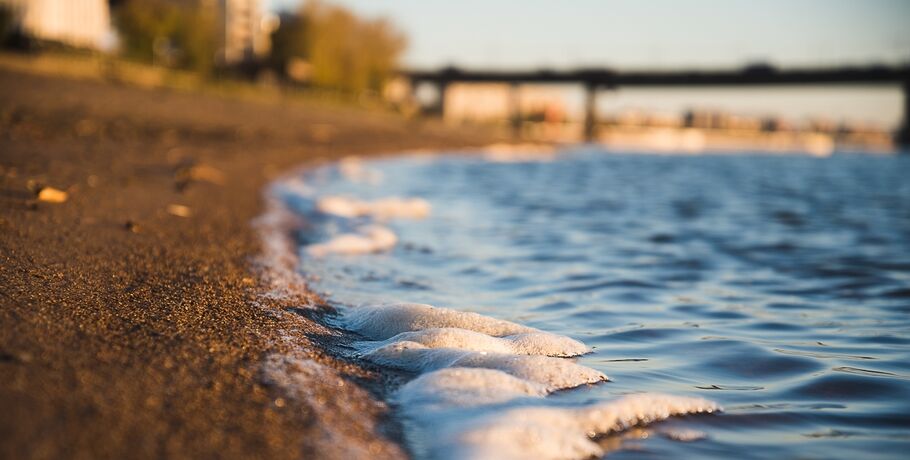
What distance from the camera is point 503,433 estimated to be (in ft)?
8.00

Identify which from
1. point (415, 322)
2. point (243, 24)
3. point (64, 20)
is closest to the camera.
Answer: point (415, 322)

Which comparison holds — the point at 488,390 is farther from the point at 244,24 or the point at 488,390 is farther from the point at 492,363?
the point at 244,24

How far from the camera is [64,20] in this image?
29797 mm

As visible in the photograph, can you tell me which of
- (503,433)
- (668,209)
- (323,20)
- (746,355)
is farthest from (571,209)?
(323,20)

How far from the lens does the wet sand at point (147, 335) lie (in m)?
2.14

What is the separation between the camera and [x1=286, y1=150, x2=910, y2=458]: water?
9.59 ft

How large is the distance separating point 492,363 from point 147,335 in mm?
1408

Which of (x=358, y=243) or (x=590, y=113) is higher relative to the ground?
(x=590, y=113)

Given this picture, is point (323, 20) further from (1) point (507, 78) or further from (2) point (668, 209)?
(2) point (668, 209)

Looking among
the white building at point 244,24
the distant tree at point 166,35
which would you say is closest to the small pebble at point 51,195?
the distant tree at point 166,35

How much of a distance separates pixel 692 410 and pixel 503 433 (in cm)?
91

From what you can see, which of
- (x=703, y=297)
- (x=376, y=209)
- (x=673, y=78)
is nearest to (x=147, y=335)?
(x=703, y=297)

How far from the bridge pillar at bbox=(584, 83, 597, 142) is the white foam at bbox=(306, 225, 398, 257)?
76.3 metres

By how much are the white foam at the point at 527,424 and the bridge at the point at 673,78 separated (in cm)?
7011
